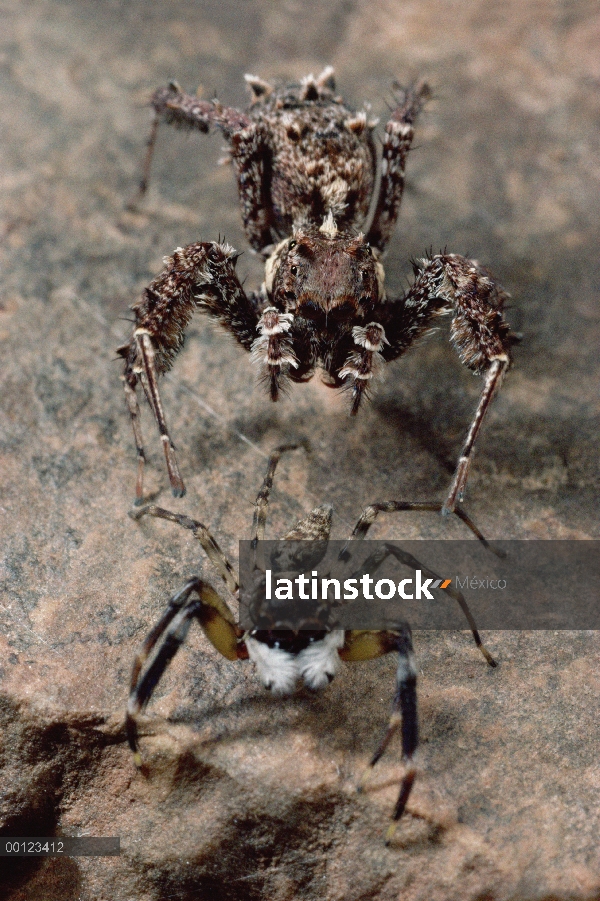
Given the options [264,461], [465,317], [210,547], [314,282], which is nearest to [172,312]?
[314,282]

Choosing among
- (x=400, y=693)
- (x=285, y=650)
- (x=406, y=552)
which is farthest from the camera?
(x=406, y=552)

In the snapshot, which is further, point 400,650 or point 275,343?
point 275,343

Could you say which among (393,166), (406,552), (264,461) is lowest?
(406,552)

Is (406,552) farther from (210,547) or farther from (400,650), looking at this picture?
(210,547)

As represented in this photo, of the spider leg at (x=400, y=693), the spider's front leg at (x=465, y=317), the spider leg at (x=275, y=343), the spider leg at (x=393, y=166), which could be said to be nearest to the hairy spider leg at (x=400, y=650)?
the spider leg at (x=400, y=693)

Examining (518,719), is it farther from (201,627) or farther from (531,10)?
(531,10)

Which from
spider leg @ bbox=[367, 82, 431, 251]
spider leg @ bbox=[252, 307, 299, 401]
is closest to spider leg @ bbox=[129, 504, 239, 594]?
spider leg @ bbox=[252, 307, 299, 401]

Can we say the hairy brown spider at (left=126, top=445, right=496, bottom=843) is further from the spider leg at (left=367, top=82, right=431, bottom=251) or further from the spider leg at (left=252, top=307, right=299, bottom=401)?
the spider leg at (left=367, top=82, right=431, bottom=251)
